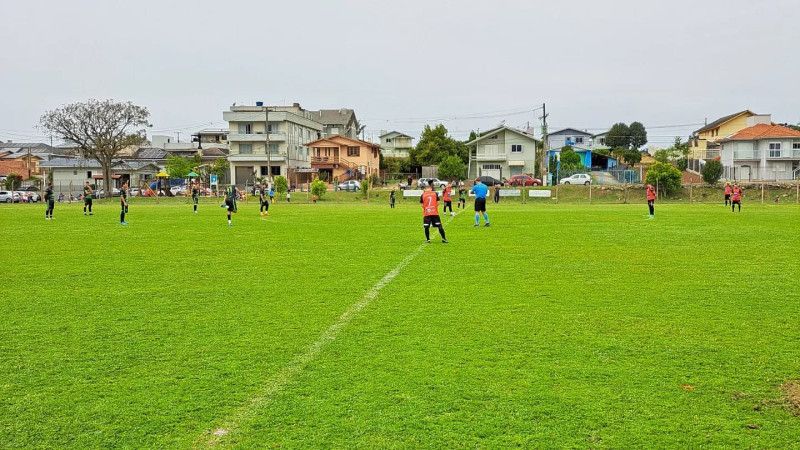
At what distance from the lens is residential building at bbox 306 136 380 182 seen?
3506 inches

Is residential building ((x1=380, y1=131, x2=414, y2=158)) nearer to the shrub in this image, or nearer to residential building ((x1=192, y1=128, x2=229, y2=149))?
residential building ((x1=192, y1=128, x2=229, y2=149))

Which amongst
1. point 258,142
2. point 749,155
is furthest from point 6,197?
point 749,155

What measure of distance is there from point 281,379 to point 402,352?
4.62 feet

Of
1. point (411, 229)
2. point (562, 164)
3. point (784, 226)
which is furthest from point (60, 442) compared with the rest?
point (562, 164)

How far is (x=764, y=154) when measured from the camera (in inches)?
2872

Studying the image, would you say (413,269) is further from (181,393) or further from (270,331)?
(181,393)

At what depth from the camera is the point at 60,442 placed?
15.7 ft

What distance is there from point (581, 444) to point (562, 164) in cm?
8211

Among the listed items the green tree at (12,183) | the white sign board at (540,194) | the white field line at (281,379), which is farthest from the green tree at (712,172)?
the green tree at (12,183)

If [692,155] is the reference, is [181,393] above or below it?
below

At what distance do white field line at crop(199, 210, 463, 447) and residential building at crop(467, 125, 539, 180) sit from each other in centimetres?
7482

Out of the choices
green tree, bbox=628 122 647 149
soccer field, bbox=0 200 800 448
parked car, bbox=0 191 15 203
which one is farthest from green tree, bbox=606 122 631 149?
soccer field, bbox=0 200 800 448

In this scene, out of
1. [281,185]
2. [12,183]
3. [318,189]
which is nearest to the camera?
[318,189]

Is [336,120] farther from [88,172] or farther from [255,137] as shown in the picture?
[88,172]
